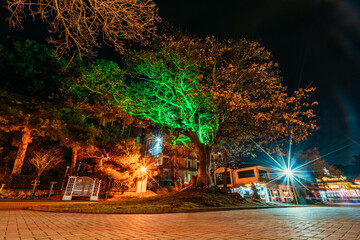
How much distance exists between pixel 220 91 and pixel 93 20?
8253mm

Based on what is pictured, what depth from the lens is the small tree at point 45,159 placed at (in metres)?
17.7

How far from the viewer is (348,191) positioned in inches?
1307

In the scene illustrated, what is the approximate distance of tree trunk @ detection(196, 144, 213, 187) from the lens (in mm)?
11964

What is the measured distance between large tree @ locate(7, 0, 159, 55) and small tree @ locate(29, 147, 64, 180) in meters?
19.3

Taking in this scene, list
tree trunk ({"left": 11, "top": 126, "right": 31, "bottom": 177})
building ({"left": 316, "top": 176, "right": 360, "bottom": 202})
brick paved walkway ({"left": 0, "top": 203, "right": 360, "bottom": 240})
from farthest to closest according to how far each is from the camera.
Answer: building ({"left": 316, "top": 176, "right": 360, "bottom": 202}), tree trunk ({"left": 11, "top": 126, "right": 31, "bottom": 177}), brick paved walkway ({"left": 0, "top": 203, "right": 360, "bottom": 240})

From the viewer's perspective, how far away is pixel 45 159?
1898 cm

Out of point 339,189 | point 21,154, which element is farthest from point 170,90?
point 339,189

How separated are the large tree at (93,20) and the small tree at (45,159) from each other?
19265mm

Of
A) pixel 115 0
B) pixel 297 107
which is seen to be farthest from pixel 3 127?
pixel 297 107

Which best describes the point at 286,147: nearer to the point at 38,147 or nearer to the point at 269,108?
the point at 269,108

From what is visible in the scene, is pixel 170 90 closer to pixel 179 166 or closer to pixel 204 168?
pixel 204 168

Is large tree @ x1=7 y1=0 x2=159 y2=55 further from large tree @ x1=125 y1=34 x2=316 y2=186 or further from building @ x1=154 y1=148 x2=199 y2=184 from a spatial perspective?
building @ x1=154 y1=148 x2=199 y2=184

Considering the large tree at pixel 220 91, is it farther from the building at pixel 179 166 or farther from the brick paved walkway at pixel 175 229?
the building at pixel 179 166

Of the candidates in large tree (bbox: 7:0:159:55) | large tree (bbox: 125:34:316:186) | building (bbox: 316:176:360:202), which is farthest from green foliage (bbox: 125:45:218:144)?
→ building (bbox: 316:176:360:202)
